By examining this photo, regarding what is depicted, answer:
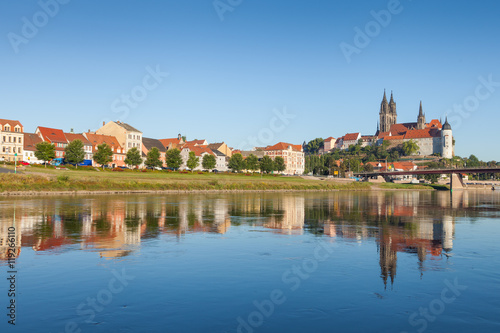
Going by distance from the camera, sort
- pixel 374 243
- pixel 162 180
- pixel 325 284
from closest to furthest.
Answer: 1. pixel 325 284
2. pixel 374 243
3. pixel 162 180

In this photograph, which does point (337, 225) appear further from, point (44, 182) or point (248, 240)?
point (44, 182)

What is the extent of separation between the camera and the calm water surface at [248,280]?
11711 mm

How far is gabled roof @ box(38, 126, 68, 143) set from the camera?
12088cm

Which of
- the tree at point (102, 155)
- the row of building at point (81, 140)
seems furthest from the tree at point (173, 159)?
the tree at point (102, 155)

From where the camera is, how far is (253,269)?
57.8 feet

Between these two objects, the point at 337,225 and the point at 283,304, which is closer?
the point at 283,304

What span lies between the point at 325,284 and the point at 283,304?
2.79m

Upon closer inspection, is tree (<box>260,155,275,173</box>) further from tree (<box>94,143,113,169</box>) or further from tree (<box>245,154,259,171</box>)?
tree (<box>94,143,113,169</box>)

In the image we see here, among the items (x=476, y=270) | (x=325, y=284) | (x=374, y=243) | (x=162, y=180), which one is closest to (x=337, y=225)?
(x=374, y=243)

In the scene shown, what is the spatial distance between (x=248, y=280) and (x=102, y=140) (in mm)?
124114

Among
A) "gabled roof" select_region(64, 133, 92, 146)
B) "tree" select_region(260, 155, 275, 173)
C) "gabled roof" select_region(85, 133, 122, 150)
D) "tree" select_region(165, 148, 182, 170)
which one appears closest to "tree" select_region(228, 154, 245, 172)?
"tree" select_region(260, 155, 275, 173)

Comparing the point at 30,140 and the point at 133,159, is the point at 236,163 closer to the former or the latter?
the point at 133,159

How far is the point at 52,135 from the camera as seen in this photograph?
12306 centimetres

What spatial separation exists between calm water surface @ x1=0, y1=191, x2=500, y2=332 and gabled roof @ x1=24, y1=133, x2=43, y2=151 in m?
96.1
